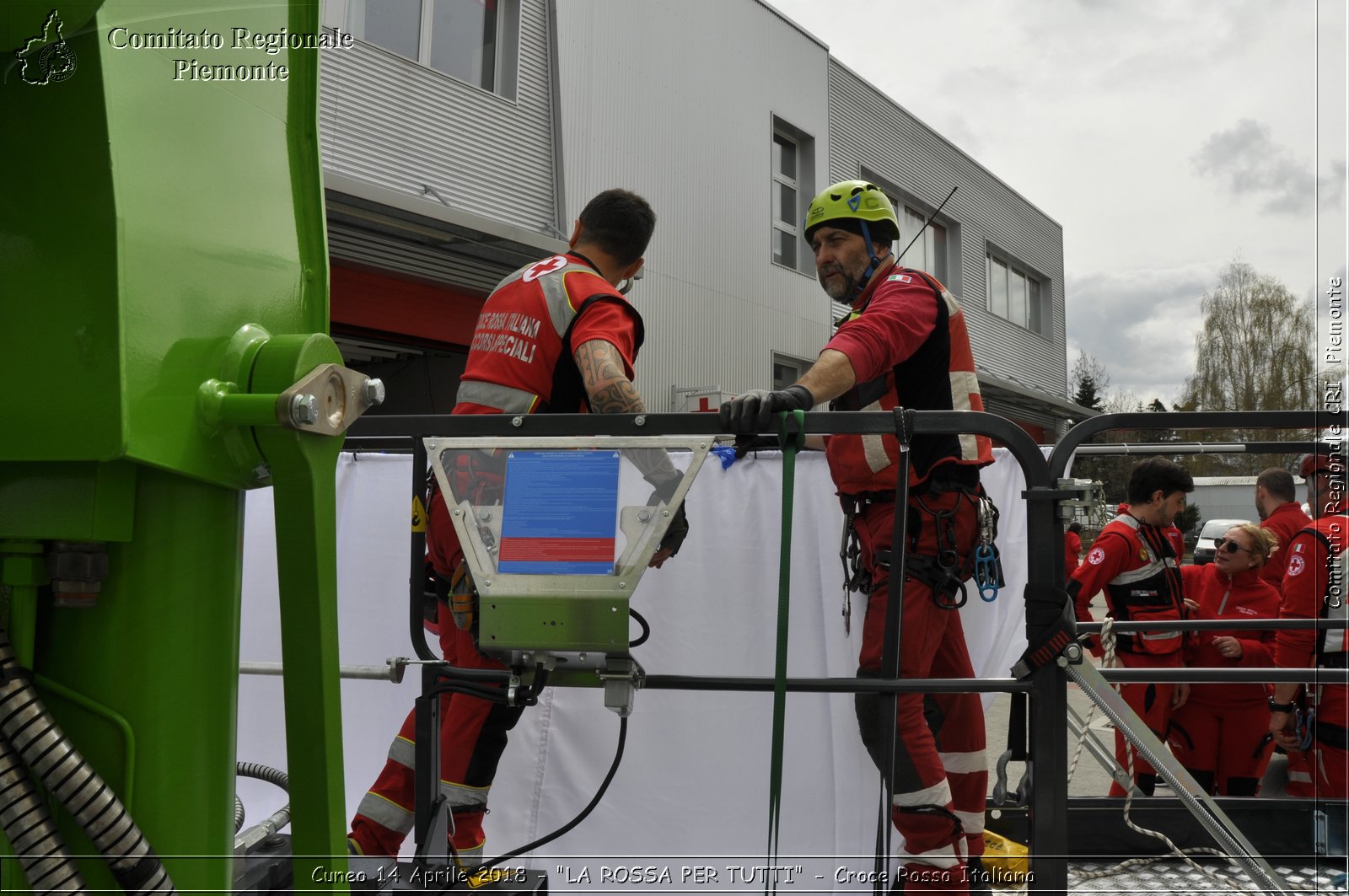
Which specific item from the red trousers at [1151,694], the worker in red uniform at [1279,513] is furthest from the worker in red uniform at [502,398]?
the worker in red uniform at [1279,513]

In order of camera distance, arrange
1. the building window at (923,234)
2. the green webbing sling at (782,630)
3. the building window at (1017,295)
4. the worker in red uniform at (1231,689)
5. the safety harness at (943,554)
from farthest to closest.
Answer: the building window at (1017,295), the building window at (923,234), the worker in red uniform at (1231,689), the safety harness at (943,554), the green webbing sling at (782,630)

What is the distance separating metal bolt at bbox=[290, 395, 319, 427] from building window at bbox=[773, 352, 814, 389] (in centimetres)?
1360

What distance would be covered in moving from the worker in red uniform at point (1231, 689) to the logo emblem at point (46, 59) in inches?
244

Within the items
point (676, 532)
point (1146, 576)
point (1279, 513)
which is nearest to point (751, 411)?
point (676, 532)

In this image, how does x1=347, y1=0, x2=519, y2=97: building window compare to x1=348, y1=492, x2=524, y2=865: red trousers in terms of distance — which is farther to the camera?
x1=347, y1=0, x2=519, y2=97: building window

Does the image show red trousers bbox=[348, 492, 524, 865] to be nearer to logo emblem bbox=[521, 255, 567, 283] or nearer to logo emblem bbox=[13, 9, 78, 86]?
logo emblem bbox=[521, 255, 567, 283]

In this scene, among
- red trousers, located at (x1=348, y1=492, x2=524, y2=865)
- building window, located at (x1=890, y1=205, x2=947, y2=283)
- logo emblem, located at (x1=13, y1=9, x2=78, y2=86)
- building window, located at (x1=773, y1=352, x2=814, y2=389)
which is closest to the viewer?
logo emblem, located at (x1=13, y1=9, x2=78, y2=86)

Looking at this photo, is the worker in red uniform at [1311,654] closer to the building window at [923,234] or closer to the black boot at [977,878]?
the black boot at [977,878]

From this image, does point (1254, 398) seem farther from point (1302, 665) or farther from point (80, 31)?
point (80, 31)

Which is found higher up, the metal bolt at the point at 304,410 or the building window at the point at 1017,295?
the building window at the point at 1017,295

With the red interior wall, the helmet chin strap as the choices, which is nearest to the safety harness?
the helmet chin strap

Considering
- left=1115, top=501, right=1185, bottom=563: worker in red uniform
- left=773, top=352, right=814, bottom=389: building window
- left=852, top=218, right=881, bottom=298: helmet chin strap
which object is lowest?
left=1115, top=501, right=1185, bottom=563: worker in red uniform

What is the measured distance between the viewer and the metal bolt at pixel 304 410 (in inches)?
42.1

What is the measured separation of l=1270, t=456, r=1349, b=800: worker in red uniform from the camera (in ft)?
14.7
